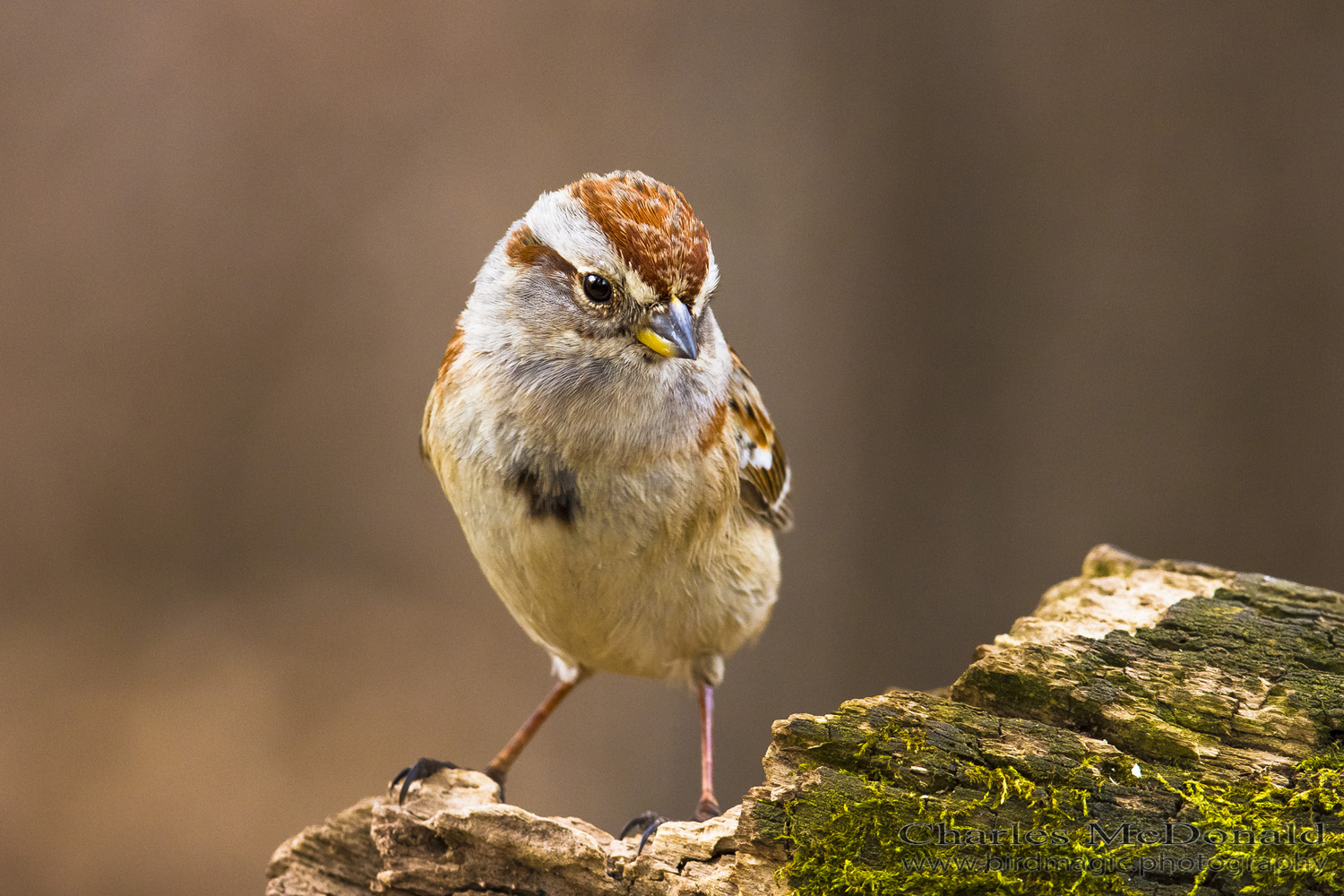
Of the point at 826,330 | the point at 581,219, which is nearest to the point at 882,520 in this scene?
the point at 826,330

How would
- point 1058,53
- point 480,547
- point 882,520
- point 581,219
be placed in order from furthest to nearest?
point 882,520 → point 1058,53 → point 480,547 → point 581,219

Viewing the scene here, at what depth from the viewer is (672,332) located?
2.41m

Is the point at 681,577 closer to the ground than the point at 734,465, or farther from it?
closer to the ground

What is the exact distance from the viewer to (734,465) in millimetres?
2893

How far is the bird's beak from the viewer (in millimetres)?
2395

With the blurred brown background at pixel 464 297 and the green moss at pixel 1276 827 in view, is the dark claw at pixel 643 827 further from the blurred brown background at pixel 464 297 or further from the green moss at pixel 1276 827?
the blurred brown background at pixel 464 297

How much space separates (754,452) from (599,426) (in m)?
0.69

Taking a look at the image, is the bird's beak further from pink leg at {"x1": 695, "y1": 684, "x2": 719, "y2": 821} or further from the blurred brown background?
the blurred brown background

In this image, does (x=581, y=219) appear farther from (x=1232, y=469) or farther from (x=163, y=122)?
(x=1232, y=469)

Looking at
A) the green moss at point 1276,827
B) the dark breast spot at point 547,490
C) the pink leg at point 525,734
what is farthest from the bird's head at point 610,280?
the green moss at point 1276,827

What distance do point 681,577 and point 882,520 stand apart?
259cm

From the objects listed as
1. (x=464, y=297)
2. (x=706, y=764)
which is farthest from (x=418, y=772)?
(x=464, y=297)

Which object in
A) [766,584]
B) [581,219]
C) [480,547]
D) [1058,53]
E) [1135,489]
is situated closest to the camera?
[581,219]

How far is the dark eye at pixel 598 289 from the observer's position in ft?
8.11
